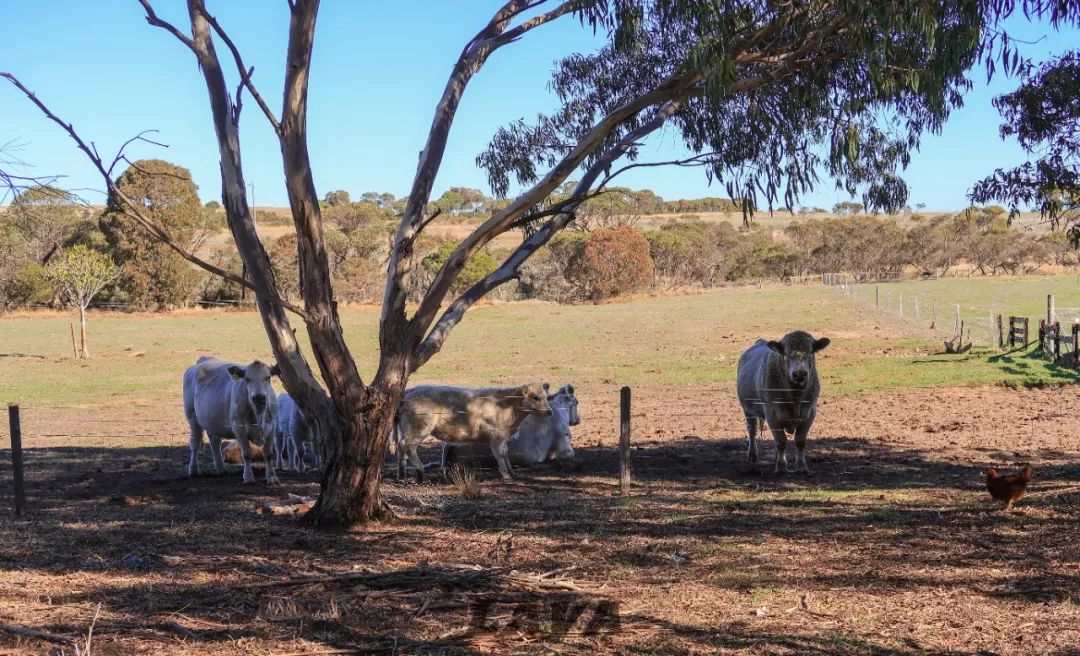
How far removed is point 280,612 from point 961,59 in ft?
24.3

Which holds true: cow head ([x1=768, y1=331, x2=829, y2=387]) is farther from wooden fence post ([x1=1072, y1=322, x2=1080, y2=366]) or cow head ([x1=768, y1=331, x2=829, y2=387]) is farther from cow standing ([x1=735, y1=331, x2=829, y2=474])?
wooden fence post ([x1=1072, y1=322, x2=1080, y2=366])

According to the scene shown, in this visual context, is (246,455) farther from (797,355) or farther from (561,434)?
(797,355)

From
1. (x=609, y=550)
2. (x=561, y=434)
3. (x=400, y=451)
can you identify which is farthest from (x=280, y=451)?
(x=609, y=550)

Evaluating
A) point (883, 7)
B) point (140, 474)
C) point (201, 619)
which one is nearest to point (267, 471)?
point (140, 474)

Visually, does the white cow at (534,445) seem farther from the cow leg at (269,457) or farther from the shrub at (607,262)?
the shrub at (607,262)

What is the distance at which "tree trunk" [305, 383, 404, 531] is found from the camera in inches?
386

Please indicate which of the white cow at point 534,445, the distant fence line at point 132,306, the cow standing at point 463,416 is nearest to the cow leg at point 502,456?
the cow standing at point 463,416

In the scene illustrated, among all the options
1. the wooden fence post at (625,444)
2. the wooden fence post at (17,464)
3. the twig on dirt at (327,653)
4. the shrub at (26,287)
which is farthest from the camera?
the shrub at (26,287)

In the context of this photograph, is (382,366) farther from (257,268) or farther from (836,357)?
(836,357)

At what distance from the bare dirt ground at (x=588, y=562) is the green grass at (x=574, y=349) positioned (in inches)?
421

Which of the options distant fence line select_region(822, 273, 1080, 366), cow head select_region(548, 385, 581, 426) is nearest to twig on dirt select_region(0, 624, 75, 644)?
cow head select_region(548, 385, 581, 426)

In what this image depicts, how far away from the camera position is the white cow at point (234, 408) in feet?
43.2

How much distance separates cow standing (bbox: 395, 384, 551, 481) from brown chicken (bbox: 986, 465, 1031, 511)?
5.54 meters

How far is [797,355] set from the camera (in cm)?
1299
